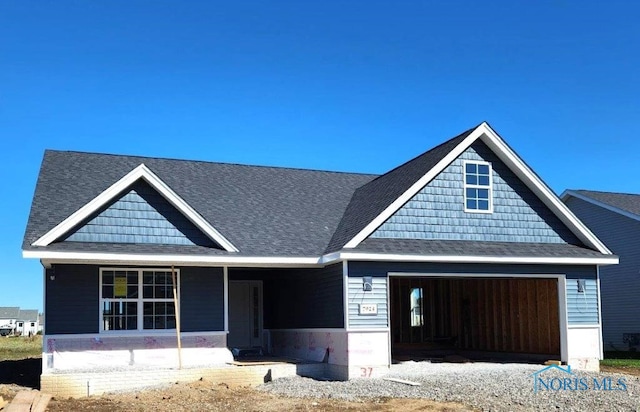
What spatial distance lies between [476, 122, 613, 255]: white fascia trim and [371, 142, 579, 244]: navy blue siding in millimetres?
147

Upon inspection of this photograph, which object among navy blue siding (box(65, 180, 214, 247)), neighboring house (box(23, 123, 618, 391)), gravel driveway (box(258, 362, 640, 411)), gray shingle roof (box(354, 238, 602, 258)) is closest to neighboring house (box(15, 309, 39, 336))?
neighboring house (box(23, 123, 618, 391))

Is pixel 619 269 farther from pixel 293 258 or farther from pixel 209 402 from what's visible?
pixel 209 402

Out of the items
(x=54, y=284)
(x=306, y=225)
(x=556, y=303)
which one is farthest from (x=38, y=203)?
(x=556, y=303)

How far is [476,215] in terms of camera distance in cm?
1972

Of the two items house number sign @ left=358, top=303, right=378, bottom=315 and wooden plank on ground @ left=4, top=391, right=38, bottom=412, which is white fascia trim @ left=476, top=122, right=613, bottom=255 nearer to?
house number sign @ left=358, top=303, right=378, bottom=315

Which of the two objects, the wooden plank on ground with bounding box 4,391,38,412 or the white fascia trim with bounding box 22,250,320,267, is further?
the white fascia trim with bounding box 22,250,320,267

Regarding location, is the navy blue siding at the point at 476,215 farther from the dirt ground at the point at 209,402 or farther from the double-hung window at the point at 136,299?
the double-hung window at the point at 136,299

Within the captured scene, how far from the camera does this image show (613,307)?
3050cm

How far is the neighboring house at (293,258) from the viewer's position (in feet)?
57.6

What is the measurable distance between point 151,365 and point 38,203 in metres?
4.91

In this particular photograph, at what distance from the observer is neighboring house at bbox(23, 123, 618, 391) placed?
691 inches

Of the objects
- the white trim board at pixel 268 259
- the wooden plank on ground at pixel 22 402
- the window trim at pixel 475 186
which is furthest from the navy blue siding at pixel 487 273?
the wooden plank on ground at pixel 22 402

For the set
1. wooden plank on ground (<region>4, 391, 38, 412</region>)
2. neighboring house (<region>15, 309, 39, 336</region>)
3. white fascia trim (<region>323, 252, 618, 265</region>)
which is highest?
white fascia trim (<region>323, 252, 618, 265</region>)

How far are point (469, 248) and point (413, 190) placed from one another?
6.68 ft
